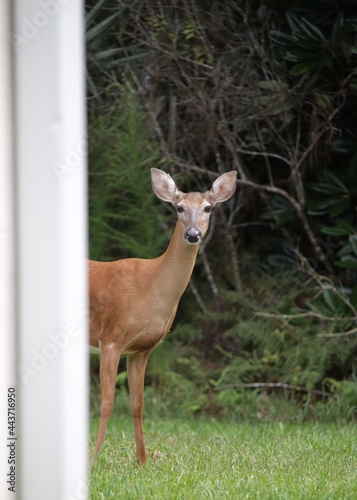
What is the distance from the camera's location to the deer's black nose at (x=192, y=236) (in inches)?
177

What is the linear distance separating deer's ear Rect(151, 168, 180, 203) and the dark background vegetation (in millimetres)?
2174

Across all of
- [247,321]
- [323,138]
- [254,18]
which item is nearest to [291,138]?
[323,138]

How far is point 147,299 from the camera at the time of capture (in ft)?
15.7

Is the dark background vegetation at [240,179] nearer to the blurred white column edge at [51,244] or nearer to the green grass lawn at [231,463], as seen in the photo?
the green grass lawn at [231,463]

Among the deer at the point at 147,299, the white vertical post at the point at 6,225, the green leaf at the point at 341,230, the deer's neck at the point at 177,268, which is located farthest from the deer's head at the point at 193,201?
the green leaf at the point at 341,230

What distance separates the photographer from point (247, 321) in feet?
25.0

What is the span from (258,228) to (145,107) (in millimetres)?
1412

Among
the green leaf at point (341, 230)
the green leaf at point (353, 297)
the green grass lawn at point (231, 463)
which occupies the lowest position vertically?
the green grass lawn at point (231, 463)

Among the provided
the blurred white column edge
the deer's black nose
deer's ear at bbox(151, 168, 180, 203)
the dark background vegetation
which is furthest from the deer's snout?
the dark background vegetation

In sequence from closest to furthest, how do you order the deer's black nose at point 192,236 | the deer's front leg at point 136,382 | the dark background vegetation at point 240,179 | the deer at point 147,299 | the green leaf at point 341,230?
the deer's black nose at point 192,236
the deer at point 147,299
the deer's front leg at point 136,382
the green leaf at point 341,230
the dark background vegetation at point 240,179

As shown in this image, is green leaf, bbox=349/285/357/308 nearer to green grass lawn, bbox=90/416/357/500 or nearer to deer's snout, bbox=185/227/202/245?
green grass lawn, bbox=90/416/357/500

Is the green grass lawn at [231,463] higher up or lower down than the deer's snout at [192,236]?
lower down

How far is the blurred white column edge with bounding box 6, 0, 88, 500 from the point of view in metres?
2.88

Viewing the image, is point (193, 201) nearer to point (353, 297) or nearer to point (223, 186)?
point (223, 186)
